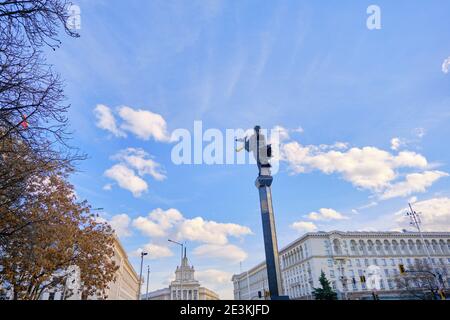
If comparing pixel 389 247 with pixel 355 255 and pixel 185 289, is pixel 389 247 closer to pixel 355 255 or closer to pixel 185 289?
pixel 355 255

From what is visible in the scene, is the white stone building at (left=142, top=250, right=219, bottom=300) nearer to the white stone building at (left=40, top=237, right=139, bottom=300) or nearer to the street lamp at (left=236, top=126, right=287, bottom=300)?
the white stone building at (left=40, top=237, right=139, bottom=300)

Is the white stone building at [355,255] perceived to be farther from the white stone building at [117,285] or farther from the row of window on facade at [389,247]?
the white stone building at [117,285]

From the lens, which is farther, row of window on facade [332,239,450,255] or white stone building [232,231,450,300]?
row of window on facade [332,239,450,255]

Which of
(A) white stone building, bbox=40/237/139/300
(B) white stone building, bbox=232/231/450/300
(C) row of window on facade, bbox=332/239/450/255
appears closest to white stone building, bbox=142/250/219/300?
(A) white stone building, bbox=40/237/139/300

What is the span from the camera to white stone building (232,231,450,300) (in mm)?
71688

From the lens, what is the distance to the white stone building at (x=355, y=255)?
2822 inches

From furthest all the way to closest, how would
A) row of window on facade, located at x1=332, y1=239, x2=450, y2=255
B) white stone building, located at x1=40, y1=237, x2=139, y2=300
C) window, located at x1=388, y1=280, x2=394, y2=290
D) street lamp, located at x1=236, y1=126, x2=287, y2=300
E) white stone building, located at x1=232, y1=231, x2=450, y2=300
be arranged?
row of window on facade, located at x1=332, y1=239, x2=450, y2=255, white stone building, located at x1=232, y1=231, x2=450, y2=300, window, located at x1=388, y1=280, x2=394, y2=290, white stone building, located at x1=40, y1=237, x2=139, y2=300, street lamp, located at x1=236, y1=126, x2=287, y2=300

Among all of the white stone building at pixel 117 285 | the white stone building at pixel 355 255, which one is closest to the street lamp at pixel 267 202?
the white stone building at pixel 117 285

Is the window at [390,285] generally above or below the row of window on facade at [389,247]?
below

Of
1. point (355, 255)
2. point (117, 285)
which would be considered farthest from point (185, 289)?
point (355, 255)

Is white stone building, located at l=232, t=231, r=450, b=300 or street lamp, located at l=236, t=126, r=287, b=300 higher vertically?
white stone building, located at l=232, t=231, r=450, b=300

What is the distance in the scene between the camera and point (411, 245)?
263ft

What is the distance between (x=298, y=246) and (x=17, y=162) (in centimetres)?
8283
